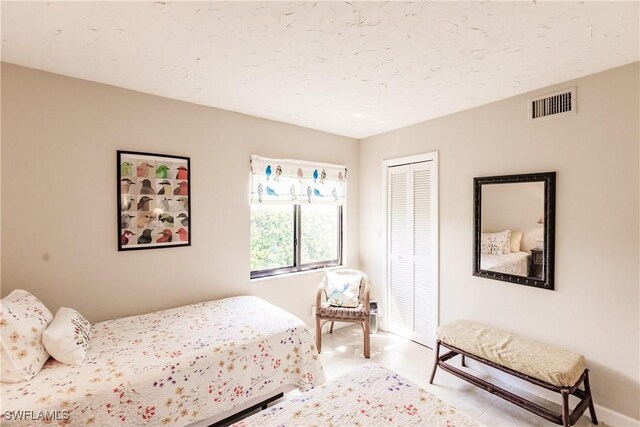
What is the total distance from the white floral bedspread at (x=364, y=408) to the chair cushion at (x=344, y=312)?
147 cm

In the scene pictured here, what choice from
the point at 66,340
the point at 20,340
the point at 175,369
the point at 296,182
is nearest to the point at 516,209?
the point at 296,182

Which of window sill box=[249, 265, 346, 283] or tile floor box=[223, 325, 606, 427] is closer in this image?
tile floor box=[223, 325, 606, 427]

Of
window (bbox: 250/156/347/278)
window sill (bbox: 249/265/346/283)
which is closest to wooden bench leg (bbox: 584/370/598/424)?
window sill (bbox: 249/265/346/283)

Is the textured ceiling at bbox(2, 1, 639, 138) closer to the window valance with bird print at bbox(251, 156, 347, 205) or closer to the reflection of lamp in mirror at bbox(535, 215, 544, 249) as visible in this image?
the window valance with bird print at bbox(251, 156, 347, 205)

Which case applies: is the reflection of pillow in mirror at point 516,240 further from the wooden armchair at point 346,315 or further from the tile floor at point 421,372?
the wooden armchair at point 346,315

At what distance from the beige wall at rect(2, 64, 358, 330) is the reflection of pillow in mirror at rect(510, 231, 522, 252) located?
2475 millimetres

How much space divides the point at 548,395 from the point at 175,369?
2.83m

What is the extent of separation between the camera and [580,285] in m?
2.32

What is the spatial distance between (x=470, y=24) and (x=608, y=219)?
173 centimetres

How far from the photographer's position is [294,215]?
3.72m

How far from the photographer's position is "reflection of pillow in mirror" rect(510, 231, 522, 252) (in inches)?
103

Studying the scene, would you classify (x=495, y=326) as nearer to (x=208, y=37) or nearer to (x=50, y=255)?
(x=208, y=37)

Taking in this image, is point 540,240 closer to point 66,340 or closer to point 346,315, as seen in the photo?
point 346,315

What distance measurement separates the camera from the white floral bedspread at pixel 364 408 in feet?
4.59
